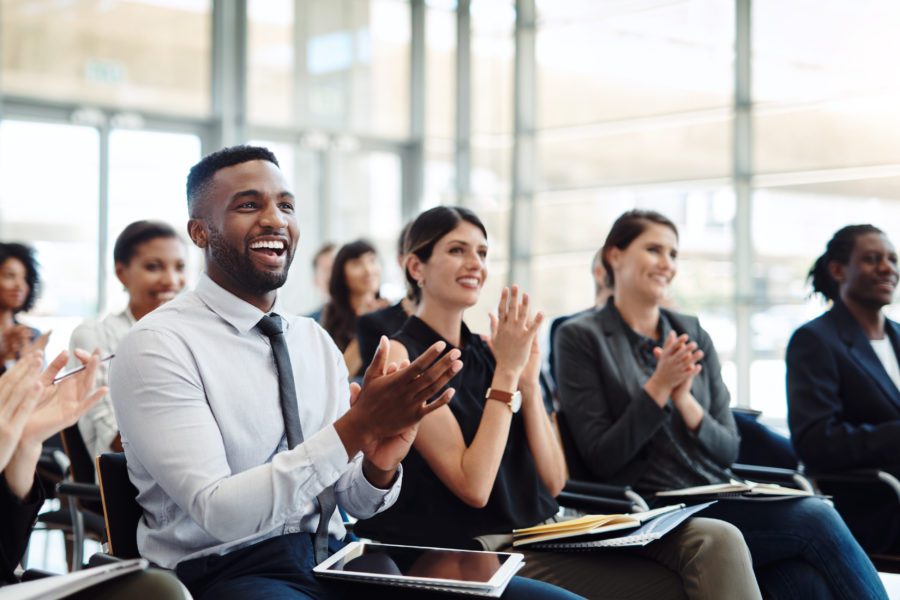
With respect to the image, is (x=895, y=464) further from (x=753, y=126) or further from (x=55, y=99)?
(x=55, y=99)

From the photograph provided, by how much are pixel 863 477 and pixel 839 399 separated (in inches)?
12.9

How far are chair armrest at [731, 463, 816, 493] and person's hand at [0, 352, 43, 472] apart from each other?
2310 millimetres

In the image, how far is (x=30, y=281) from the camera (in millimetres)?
4641

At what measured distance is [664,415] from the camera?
2.97 meters

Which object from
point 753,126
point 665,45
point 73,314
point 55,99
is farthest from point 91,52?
point 753,126

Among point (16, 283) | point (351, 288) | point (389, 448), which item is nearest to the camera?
point (389, 448)

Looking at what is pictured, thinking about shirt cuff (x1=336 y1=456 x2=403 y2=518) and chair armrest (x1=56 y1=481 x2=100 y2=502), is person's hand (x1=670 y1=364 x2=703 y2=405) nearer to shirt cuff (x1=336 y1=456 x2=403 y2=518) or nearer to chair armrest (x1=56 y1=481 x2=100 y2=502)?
shirt cuff (x1=336 y1=456 x2=403 y2=518)

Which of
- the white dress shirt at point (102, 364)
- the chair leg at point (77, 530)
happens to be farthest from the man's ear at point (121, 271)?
the chair leg at point (77, 530)

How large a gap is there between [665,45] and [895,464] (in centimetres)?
589

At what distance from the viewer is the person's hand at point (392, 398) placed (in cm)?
170

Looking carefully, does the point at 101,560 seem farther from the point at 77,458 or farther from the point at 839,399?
the point at 839,399

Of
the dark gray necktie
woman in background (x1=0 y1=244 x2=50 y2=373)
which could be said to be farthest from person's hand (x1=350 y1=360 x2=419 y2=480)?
woman in background (x1=0 y1=244 x2=50 y2=373)

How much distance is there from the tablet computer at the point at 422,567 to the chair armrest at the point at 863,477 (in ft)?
5.77

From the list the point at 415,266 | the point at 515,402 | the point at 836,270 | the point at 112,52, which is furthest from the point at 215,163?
the point at 112,52
